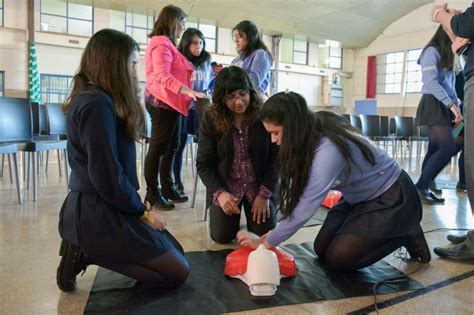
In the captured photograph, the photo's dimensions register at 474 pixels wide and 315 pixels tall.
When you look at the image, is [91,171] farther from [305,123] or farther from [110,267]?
[305,123]

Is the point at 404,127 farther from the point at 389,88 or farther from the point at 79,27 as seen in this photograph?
the point at 79,27

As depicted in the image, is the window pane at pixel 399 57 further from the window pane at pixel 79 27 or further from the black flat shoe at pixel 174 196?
the black flat shoe at pixel 174 196

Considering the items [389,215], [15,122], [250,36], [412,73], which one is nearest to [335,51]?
[412,73]

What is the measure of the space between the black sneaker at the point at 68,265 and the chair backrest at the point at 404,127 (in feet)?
19.3

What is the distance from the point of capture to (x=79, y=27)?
976 cm

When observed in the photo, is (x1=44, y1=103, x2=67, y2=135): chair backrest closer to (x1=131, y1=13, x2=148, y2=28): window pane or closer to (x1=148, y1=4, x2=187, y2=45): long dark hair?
(x1=148, y1=4, x2=187, y2=45): long dark hair

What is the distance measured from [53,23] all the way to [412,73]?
1023 cm

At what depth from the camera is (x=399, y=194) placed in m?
1.51

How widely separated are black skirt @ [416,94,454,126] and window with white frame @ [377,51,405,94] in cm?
1079

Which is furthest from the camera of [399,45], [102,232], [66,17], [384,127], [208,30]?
[399,45]

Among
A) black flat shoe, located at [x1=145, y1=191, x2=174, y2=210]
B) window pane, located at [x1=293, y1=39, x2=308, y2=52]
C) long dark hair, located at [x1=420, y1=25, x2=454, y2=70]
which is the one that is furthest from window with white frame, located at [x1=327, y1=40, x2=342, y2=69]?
black flat shoe, located at [x1=145, y1=191, x2=174, y2=210]

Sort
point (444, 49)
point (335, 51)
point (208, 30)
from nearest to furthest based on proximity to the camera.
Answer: point (444, 49) → point (208, 30) → point (335, 51)

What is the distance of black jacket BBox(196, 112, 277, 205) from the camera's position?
1.93 metres

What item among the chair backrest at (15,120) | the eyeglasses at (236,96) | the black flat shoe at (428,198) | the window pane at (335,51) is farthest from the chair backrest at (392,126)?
the window pane at (335,51)
